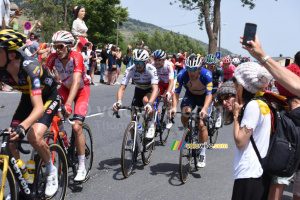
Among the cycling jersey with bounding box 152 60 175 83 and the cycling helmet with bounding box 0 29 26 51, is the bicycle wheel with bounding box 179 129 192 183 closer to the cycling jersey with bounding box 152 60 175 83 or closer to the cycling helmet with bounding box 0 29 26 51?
the cycling jersey with bounding box 152 60 175 83

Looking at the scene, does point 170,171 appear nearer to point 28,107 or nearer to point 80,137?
point 80,137

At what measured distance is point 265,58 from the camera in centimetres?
247

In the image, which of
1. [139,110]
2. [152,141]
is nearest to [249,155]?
[139,110]

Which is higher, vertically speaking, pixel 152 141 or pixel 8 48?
pixel 8 48

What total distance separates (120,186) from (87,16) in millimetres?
75284

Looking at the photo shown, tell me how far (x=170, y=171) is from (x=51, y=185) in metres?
2.84

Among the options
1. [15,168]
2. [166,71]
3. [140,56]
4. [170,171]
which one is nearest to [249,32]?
[15,168]

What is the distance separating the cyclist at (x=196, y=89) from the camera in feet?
21.6

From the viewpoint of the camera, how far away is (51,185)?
4277 millimetres

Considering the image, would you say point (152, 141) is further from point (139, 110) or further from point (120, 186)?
point (120, 186)

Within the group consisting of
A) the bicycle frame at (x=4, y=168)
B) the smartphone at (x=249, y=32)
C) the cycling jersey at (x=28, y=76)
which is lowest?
the bicycle frame at (x=4, y=168)

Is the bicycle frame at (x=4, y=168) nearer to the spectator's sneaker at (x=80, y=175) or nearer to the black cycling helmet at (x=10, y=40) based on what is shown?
the black cycling helmet at (x=10, y=40)

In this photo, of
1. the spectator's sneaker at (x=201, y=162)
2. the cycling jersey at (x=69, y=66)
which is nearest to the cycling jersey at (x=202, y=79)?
the spectator's sneaker at (x=201, y=162)

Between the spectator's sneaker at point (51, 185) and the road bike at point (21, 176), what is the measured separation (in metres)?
0.05
